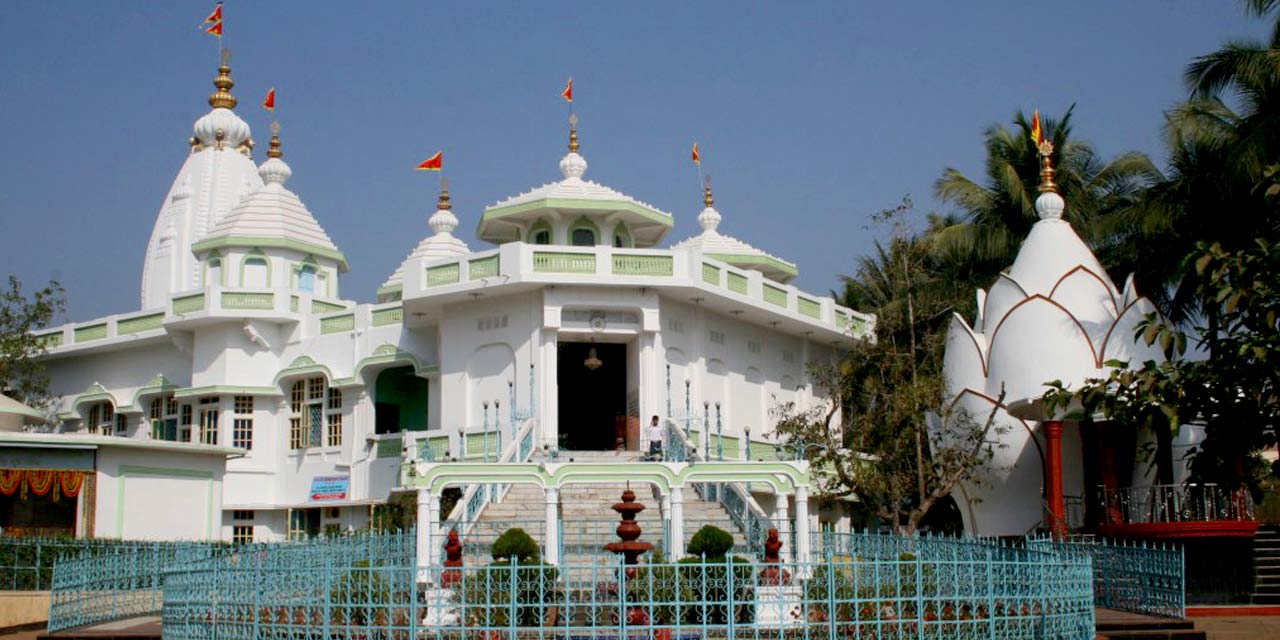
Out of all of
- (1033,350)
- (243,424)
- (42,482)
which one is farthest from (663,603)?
(243,424)

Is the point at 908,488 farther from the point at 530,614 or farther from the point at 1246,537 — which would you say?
the point at 530,614

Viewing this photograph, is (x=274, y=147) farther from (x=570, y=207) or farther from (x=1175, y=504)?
(x=1175, y=504)

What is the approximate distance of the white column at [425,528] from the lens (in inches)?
712

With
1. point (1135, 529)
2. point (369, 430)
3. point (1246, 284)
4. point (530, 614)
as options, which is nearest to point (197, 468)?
point (369, 430)

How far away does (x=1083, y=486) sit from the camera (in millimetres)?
26781

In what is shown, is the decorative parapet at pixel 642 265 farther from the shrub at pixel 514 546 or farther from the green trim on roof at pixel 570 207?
the shrub at pixel 514 546

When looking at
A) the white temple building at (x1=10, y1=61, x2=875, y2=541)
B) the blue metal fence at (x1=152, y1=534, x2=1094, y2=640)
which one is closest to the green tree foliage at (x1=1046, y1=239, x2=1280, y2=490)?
the blue metal fence at (x1=152, y1=534, x2=1094, y2=640)

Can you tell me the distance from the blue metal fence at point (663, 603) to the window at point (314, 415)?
58.5ft

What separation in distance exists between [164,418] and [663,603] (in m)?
25.4

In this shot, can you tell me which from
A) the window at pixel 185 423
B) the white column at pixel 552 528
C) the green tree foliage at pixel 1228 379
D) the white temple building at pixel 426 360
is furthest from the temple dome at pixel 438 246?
the green tree foliage at pixel 1228 379

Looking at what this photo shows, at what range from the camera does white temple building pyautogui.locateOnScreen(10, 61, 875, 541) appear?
2761 cm

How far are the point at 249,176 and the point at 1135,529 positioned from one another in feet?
94.5

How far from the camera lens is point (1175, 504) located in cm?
2355

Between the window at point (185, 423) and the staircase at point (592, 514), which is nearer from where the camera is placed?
the staircase at point (592, 514)
